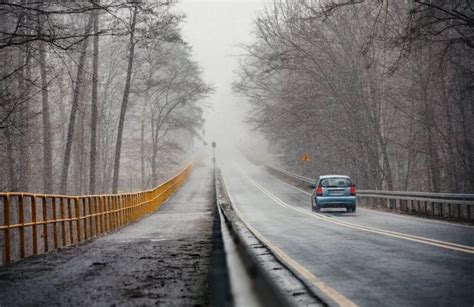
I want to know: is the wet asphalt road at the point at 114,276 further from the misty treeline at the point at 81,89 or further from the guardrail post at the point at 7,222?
the misty treeline at the point at 81,89

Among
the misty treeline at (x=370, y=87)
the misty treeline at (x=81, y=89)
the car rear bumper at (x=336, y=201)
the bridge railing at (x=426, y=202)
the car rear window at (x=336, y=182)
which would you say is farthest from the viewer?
the misty treeline at (x=370, y=87)

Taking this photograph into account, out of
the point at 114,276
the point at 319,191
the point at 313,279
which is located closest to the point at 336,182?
the point at 319,191

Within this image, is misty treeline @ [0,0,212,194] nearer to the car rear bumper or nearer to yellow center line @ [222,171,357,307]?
yellow center line @ [222,171,357,307]

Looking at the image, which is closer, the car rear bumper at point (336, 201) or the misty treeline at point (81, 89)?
the misty treeline at point (81, 89)

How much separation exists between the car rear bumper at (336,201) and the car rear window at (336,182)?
0.60 m

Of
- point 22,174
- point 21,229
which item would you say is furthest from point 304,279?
point 22,174

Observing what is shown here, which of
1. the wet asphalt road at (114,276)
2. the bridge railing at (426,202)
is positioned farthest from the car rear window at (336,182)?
the wet asphalt road at (114,276)

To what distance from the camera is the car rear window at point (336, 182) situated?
91.5 feet

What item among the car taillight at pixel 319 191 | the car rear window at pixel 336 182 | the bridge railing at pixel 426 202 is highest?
the car rear window at pixel 336 182

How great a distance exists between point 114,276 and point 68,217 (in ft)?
27.4

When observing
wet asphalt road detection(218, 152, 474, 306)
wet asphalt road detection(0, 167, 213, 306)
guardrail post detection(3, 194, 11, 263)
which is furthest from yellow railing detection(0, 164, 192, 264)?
wet asphalt road detection(218, 152, 474, 306)

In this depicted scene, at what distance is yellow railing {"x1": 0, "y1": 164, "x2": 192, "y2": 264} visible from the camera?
11656mm

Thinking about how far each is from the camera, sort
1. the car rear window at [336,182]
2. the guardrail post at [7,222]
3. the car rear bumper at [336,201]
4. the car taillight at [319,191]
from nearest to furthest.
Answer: the guardrail post at [7,222]
the car rear bumper at [336,201]
the car rear window at [336,182]
the car taillight at [319,191]

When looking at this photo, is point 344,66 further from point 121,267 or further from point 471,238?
point 121,267
